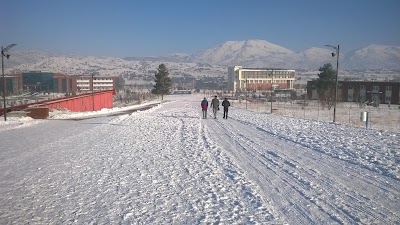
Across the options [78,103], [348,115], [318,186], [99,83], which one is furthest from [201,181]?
[99,83]

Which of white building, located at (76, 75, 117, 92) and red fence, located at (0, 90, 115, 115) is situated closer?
red fence, located at (0, 90, 115, 115)

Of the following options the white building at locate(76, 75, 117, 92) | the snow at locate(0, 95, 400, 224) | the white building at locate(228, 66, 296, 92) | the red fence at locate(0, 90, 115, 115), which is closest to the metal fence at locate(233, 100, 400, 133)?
the snow at locate(0, 95, 400, 224)

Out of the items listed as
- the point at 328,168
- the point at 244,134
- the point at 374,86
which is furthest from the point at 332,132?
the point at 374,86

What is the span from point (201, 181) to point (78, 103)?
108ft

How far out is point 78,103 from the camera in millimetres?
37812

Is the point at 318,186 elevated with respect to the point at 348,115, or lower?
elevated

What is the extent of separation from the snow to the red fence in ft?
55.2

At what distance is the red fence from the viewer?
2938 centimetres

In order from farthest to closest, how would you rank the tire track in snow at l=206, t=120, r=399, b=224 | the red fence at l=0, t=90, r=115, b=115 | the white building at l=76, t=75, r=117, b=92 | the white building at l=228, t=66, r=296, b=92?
the white building at l=228, t=66, r=296, b=92 → the white building at l=76, t=75, r=117, b=92 → the red fence at l=0, t=90, r=115, b=115 → the tire track in snow at l=206, t=120, r=399, b=224

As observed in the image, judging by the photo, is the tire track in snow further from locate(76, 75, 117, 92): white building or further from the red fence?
locate(76, 75, 117, 92): white building

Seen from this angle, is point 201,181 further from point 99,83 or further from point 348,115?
point 99,83

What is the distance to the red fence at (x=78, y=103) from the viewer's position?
2938 centimetres

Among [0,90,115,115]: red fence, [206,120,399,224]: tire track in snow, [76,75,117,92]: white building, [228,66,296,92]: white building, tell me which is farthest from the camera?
[228,66,296,92]: white building

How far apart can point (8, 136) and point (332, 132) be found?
15236 mm
